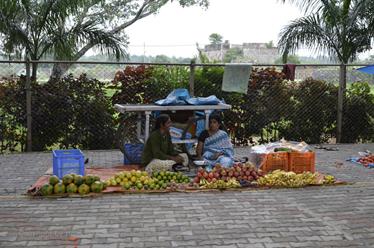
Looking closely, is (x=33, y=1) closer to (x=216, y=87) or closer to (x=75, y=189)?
(x=216, y=87)

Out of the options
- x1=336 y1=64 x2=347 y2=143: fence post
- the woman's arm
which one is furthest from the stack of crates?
x1=336 y1=64 x2=347 y2=143: fence post

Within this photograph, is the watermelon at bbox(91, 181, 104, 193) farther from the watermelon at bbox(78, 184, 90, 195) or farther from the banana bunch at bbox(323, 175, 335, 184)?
the banana bunch at bbox(323, 175, 335, 184)

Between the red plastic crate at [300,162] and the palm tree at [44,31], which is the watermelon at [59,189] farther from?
the palm tree at [44,31]

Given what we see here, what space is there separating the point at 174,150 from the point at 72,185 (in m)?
2.31

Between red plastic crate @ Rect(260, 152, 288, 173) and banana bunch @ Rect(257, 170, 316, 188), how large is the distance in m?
0.65

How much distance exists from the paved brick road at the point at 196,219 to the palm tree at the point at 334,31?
210 inches

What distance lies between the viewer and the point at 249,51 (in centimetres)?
3856

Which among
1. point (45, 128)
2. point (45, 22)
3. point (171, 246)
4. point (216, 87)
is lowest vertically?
point (171, 246)

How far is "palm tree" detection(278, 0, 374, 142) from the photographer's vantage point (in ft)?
39.7

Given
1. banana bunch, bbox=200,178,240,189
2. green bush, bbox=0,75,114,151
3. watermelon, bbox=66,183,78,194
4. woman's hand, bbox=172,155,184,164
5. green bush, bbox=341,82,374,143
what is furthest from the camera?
green bush, bbox=341,82,374,143

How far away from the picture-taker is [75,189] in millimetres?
6953

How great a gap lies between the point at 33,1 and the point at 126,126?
3746mm

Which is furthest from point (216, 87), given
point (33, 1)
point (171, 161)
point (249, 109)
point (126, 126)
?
point (33, 1)

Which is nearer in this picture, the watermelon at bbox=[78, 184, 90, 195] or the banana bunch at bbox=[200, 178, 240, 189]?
the watermelon at bbox=[78, 184, 90, 195]
